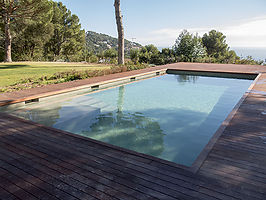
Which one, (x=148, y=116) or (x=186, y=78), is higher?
(x=186, y=78)

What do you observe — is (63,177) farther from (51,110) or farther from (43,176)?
(51,110)

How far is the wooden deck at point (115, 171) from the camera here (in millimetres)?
1851

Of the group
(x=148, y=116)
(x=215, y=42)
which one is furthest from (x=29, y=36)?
(x=215, y=42)

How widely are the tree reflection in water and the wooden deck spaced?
0.92 m

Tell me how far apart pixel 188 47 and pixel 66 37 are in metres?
19.4

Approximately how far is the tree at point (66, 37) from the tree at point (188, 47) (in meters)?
16.9

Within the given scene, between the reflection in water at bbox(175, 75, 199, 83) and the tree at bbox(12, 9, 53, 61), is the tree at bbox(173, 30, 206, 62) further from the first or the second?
the tree at bbox(12, 9, 53, 61)

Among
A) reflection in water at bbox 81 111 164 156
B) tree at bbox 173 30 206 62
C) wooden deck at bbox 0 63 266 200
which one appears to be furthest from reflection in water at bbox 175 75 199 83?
wooden deck at bbox 0 63 266 200

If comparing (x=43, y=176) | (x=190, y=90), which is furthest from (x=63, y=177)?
(x=190, y=90)

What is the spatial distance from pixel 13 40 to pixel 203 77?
20467 millimetres

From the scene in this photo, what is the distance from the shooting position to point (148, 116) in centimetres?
509

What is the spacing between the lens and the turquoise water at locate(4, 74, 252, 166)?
3714 mm

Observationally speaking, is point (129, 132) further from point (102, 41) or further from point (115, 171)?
point (102, 41)

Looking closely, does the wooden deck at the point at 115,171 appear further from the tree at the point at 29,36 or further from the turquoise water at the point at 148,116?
the tree at the point at 29,36
